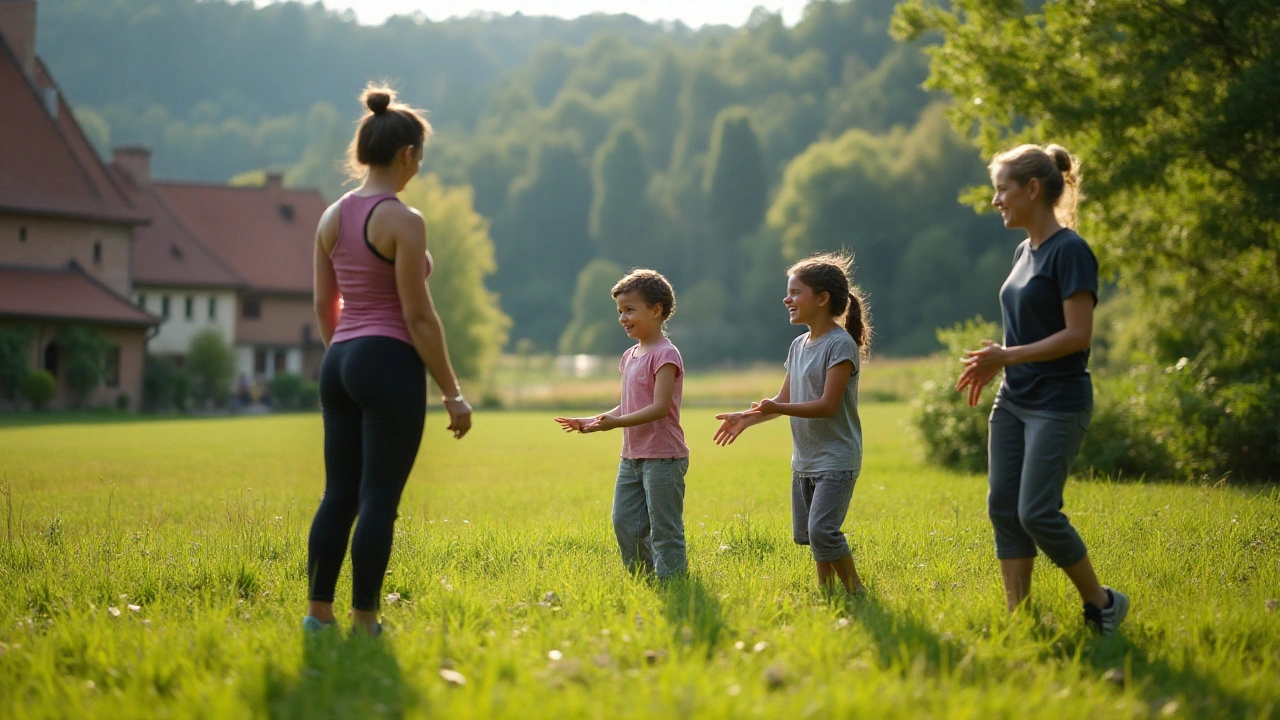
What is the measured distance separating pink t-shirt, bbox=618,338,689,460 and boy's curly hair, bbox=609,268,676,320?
0.23 meters

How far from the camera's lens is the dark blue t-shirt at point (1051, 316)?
5215 mm

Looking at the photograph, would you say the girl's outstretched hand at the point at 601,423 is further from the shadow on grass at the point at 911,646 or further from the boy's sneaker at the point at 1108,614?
the boy's sneaker at the point at 1108,614

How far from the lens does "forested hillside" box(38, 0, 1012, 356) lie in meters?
103

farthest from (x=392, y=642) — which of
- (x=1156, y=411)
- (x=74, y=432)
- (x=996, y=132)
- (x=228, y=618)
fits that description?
(x=74, y=432)

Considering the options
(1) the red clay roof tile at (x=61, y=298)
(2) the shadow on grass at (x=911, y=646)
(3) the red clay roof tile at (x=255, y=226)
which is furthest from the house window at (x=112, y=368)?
(2) the shadow on grass at (x=911, y=646)

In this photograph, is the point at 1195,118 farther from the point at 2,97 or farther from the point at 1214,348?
the point at 2,97

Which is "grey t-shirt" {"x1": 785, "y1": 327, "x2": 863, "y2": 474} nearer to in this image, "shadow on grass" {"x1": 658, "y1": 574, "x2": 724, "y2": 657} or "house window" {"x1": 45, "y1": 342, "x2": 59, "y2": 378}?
"shadow on grass" {"x1": 658, "y1": 574, "x2": 724, "y2": 657}

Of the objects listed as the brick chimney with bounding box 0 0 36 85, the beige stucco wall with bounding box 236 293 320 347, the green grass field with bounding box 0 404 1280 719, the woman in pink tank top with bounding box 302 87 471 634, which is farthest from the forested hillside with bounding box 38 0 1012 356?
the woman in pink tank top with bounding box 302 87 471 634

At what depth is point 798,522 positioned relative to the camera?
6.34 m

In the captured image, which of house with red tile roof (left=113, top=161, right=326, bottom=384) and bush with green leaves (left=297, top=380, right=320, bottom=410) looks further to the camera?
house with red tile roof (left=113, top=161, right=326, bottom=384)

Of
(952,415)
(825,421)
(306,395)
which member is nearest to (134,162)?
(306,395)

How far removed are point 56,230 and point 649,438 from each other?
4581 cm

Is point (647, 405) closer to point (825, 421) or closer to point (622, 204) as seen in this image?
point (825, 421)

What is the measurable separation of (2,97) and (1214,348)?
45.8m
